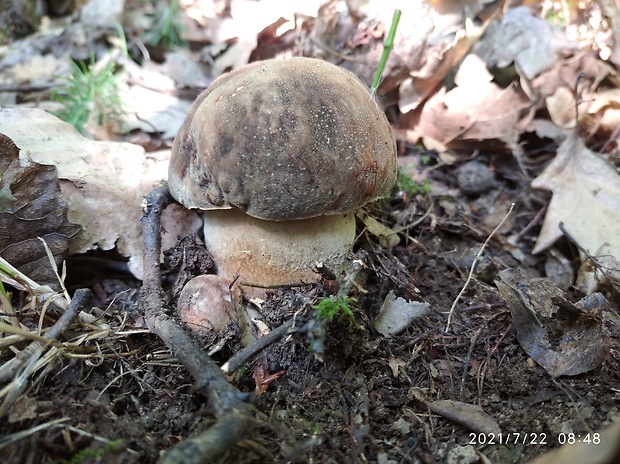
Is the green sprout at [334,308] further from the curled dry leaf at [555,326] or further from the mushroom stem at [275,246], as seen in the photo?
the curled dry leaf at [555,326]

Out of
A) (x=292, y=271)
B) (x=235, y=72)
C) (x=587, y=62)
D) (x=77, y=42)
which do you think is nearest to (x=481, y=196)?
(x=587, y=62)

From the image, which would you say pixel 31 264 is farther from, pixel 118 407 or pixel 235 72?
pixel 235 72

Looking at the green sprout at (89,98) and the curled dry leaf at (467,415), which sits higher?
the curled dry leaf at (467,415)

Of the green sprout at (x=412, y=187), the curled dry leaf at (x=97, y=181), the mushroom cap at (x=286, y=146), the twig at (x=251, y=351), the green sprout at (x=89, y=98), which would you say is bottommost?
the green sprout at (x=89, y=98)

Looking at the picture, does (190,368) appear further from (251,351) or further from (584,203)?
(584,203)

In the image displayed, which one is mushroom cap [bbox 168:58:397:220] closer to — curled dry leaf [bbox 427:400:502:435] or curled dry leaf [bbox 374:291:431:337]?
curled dry leaf [bbox 374:291:431:337]

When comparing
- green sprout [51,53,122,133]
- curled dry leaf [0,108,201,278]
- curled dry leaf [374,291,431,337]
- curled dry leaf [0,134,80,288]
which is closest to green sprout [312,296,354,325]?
curled dry leaf [374,291,431,337]

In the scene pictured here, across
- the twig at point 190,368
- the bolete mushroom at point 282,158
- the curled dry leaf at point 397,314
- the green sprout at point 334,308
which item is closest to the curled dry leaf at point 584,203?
the curled dry leaf at point 397,314

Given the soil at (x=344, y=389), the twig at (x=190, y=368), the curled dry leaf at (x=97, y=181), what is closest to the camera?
the twig at (x=190, y=368)
